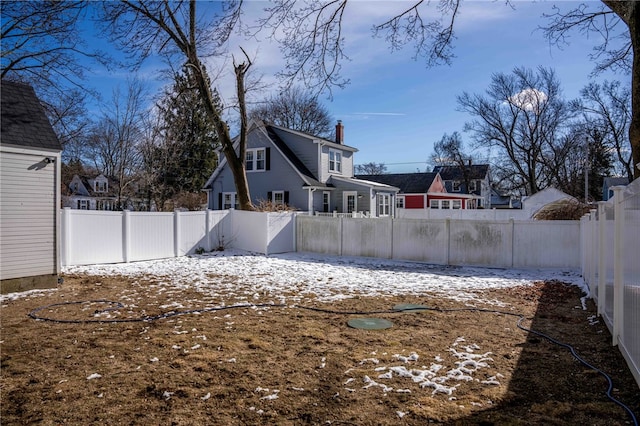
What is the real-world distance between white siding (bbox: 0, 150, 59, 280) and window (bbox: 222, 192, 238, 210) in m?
15.5

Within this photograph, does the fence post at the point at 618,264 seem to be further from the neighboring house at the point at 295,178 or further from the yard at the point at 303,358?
the neighboring house at the point at 295,178

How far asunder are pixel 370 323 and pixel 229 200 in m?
19.3

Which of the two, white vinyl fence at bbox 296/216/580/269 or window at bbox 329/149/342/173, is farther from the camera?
window at bbox 329/149/342/173

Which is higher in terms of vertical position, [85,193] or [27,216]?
[85,193]

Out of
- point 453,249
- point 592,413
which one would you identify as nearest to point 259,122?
point 453,249

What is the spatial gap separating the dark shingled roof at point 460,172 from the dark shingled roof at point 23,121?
46251 mm

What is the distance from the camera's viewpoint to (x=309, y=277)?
9641 millimetres

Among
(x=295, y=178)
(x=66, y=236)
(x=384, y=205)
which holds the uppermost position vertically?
(x=295, y=178)

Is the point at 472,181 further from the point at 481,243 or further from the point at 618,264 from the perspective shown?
the point at 618,264

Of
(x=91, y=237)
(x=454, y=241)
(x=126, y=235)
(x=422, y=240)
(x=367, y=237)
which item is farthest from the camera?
(x=367, y=237)

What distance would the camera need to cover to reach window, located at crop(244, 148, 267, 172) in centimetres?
2312

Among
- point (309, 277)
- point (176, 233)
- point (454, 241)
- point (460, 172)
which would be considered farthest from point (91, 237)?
point (460, 172)

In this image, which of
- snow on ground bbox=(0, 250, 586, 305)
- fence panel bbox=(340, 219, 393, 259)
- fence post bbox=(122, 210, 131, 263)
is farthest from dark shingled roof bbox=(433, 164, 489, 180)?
fence post bbox=(122, 210, 131, 263)

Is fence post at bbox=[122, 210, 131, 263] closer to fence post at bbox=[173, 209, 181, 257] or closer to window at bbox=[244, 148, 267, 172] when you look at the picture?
fence post at bbox=[173, 209, 181, 257]
